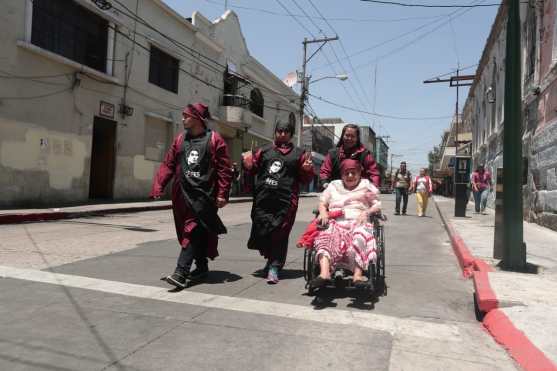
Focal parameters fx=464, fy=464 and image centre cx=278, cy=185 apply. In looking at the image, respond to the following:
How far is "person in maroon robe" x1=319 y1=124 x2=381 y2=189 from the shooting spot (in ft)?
16.8

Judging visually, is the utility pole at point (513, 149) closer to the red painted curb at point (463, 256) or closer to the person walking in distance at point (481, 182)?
the red painted curb at point (463, 256)

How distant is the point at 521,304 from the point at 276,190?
2.41 meters

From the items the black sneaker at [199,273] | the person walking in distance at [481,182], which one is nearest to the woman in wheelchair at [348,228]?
the black sneaker at [199,273]

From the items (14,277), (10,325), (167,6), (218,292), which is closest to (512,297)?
(218,292)

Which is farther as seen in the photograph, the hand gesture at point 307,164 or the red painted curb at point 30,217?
the red painted curb at point 30,217

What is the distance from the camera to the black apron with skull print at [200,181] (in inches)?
179

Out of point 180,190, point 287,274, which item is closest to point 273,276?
point 287,274

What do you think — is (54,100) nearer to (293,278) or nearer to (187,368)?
(293,278)

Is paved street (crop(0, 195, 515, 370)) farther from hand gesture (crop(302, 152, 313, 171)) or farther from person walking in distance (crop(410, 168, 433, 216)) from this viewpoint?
person walking in distance (crop(410, 168, 433, 216))

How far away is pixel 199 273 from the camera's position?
484 cm

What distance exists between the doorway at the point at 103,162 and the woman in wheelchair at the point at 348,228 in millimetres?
13347

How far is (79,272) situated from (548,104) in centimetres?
942

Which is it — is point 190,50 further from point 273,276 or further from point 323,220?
point 323,220

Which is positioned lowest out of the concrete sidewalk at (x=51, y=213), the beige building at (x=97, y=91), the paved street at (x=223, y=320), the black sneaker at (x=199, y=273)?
the paved street at (x=223, y=320)
